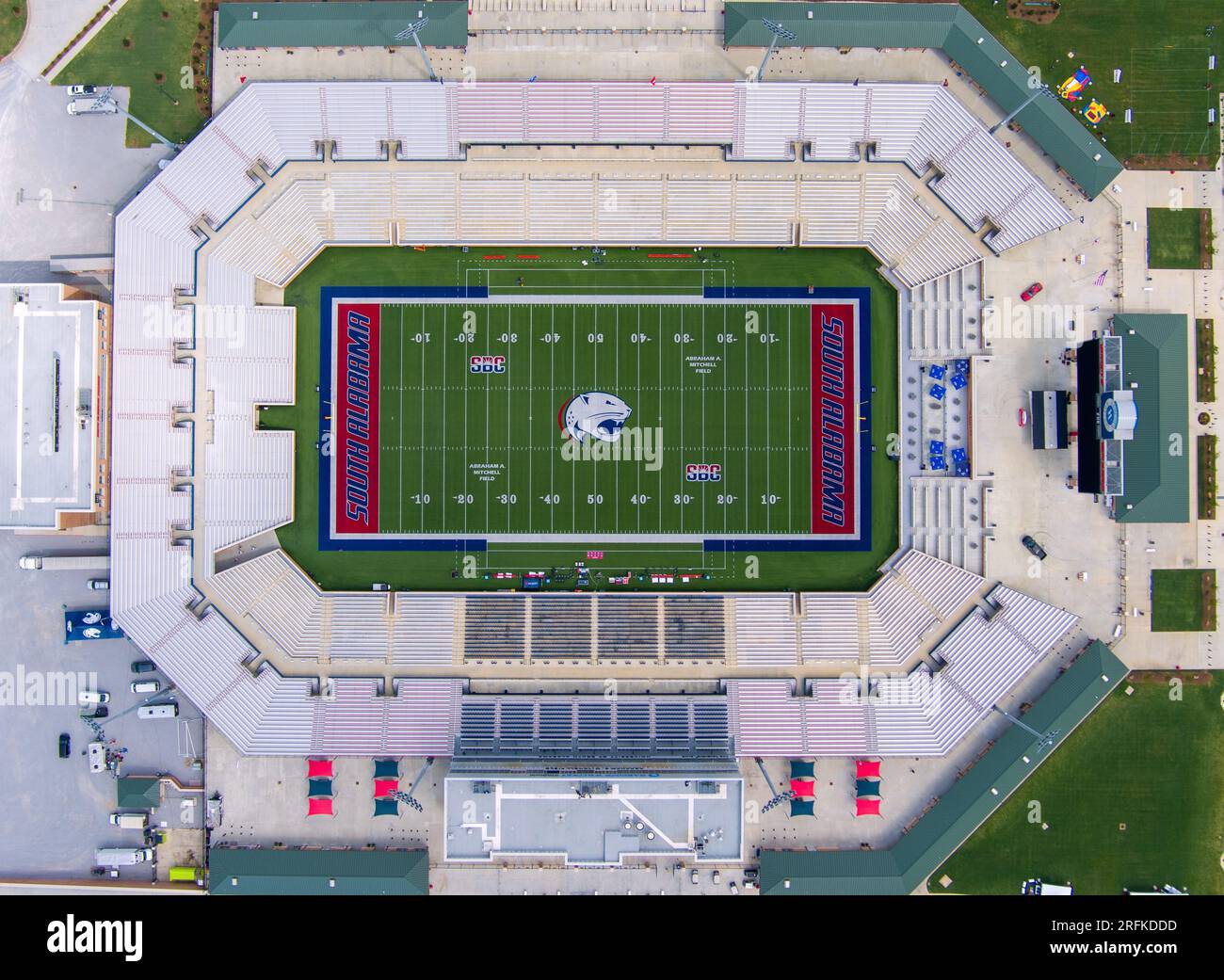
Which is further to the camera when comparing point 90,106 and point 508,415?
point 508,415

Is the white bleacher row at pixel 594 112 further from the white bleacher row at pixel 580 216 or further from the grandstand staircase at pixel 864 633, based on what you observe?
the grandstand staircase at pixel 864 633

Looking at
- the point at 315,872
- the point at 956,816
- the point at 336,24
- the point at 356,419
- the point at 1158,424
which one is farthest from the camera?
the point at 356,419

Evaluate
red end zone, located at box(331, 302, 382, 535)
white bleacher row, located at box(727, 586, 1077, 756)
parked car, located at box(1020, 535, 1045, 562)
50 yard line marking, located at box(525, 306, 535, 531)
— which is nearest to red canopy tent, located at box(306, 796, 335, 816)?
red end zone, located at box(331, 302, 382, 535)

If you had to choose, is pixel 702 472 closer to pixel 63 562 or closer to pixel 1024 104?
pixel 1024 104

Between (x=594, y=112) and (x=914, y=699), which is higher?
(x=594, y=112)

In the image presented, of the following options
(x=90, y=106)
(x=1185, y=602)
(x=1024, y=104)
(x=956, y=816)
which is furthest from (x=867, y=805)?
(x=90, y=106)

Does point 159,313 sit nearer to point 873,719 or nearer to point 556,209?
point 556,209

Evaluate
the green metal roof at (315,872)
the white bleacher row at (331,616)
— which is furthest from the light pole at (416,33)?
the green metal roof at (315,872)
